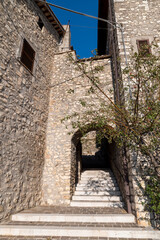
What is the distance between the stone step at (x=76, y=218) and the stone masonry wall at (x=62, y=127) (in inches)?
51.6

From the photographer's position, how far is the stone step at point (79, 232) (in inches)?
118

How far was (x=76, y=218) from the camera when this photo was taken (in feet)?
12.0

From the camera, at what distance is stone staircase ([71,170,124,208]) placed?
4.79 m

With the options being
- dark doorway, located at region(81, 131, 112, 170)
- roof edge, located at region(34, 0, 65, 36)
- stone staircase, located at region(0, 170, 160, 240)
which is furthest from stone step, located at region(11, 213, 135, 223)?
roof edge, located at region(34, 0, 65, 36)

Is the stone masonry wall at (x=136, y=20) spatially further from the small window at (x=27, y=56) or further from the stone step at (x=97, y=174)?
the stone step at (x=97, y=174)

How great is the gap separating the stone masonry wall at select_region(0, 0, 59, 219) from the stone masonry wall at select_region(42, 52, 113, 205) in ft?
1.07

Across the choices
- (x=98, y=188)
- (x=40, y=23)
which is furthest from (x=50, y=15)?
(x=98, y=188)

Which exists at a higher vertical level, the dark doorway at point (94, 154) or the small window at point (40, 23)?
the small window at point (40, 23)

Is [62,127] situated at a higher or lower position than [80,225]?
higher

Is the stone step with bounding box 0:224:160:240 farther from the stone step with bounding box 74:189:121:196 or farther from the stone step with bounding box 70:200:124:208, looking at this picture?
the stone step with bounding box 74:189:121:196

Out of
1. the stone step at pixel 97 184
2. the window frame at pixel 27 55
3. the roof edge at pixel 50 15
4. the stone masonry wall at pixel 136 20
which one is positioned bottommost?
the stone step at pixel 97 184

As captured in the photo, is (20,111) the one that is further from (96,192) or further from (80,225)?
(96,192)

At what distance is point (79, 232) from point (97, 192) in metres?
2.48

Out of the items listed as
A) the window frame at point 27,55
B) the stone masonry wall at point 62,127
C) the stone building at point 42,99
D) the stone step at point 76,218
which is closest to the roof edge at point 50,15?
the stone building at point 42,99
